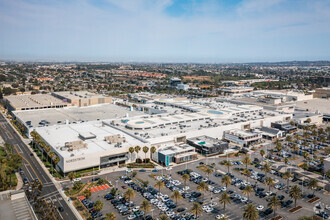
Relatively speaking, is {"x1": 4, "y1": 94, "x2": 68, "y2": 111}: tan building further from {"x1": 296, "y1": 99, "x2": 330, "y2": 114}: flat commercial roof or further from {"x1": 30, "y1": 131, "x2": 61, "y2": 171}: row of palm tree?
{"x1": 296, "y1": 99, "x2": 330, "y2": 114}: flat commercial roof

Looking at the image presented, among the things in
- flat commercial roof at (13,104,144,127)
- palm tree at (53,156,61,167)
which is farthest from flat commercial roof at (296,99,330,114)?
palm tree at (53,156,61,167)

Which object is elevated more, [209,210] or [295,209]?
[295,209]

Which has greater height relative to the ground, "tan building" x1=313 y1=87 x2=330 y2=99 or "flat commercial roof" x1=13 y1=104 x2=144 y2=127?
"tan building" x1=313 y1=87 x2=330 y2=99

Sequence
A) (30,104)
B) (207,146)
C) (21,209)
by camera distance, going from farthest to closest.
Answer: (30,104), (207,146), (21,209)

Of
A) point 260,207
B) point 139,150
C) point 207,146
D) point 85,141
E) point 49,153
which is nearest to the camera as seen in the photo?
point 260,207

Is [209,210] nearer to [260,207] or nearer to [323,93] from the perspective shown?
[260,207]

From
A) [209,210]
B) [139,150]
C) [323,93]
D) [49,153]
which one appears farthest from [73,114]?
[323,93]

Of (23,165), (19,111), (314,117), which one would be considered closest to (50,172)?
(23,165)
